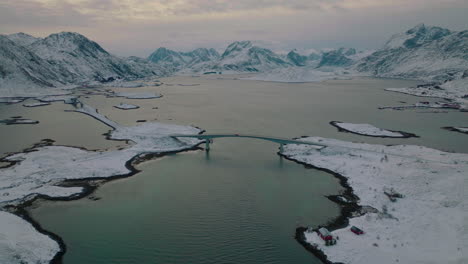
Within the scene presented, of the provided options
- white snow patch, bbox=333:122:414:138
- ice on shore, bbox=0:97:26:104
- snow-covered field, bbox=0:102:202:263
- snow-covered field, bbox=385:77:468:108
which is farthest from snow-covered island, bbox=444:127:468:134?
ice on shore, bbox=0:97:26:104

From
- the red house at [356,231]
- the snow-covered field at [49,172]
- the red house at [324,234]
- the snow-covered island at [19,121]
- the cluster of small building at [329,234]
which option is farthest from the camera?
the snow-covered island at [19,121]

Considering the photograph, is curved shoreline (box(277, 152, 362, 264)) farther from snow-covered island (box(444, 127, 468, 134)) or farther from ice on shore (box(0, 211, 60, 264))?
snow-covered island (box(444, 127, 468, 134))

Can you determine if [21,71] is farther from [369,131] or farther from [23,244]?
[23,244]

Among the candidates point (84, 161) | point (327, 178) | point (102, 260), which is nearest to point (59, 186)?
point (84, 161)

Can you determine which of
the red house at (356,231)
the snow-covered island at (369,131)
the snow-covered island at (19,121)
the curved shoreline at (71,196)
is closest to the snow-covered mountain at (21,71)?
the snow-covered island at (19,121)

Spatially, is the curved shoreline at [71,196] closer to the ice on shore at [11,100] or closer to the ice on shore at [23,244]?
the ice on shore at [23,244]

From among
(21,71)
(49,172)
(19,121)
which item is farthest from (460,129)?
(21,71)

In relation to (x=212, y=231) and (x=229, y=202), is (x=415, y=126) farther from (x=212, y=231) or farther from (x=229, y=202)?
(x=212, y=231)
